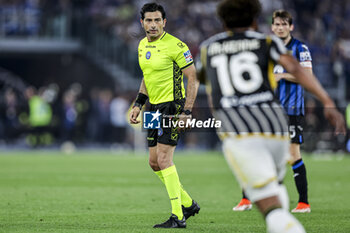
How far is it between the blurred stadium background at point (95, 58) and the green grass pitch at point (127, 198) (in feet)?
31.6

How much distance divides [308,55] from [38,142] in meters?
19.8

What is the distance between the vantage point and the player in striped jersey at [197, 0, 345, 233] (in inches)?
194

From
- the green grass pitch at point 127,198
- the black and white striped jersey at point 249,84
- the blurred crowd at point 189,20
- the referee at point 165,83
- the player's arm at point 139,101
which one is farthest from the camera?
the blurred crowd at point 189,20

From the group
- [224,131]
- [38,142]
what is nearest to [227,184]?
[224,131]

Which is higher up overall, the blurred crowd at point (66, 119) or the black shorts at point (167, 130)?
the black shorts at point (167, 130)

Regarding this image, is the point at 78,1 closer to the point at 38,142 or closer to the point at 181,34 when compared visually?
the point at 181,34

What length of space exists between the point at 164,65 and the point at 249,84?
291 cm

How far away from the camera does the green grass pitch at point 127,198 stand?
7953mm

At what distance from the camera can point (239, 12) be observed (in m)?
5.15

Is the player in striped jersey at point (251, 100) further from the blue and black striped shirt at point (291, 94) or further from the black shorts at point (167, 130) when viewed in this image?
the blue and black striped shirt at point (291, 94)

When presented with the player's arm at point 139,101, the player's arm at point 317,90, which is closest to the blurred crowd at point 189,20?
the player's arm at point 139,101

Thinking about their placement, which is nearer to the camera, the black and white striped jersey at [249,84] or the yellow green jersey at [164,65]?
the black and white striped jersey at [249,84]

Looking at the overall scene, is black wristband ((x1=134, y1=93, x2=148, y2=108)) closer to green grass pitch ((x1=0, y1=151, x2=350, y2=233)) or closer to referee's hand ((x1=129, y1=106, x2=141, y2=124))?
referee's hand ((x1=129, y1=106, x2=141, y2=124))

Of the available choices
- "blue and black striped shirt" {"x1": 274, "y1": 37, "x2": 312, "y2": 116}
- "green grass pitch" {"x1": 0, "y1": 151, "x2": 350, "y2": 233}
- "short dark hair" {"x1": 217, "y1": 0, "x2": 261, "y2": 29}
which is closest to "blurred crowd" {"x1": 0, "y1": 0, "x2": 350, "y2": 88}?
"green grass pitch" {"x1": 0, "y1": 151, "x2": 350, "y2": 233}
